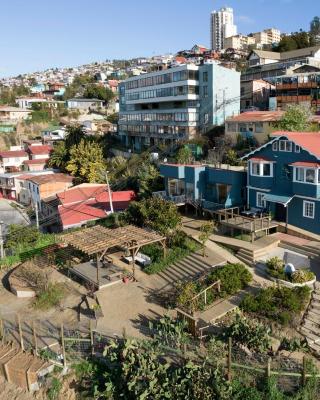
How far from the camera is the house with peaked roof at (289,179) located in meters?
22.8

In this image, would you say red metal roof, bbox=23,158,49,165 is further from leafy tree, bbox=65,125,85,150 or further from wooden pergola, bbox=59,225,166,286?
wooden pergola, bbox=59,225,166,286

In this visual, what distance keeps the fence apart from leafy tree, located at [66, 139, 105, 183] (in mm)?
32279

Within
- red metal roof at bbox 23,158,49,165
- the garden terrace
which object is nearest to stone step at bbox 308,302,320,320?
the garden terrace

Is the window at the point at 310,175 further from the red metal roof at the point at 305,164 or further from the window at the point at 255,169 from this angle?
the window at the point at 255,169

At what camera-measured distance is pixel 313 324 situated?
51.1ft

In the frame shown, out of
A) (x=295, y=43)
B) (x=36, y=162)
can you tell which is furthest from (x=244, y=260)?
(x=295, y=43)

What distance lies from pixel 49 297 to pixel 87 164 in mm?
31776

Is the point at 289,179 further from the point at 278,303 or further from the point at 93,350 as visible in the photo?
the point at 93,350

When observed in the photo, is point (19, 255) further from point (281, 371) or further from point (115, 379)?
point (281, 371)

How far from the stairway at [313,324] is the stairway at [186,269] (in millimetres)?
5634

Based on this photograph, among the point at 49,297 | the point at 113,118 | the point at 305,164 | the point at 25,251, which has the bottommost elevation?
the point at 49,297

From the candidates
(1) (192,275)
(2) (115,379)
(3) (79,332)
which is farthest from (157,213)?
(2) (115,379)

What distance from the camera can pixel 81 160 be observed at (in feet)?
168

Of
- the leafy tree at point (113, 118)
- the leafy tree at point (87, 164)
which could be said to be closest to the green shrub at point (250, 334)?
the leafy tree at point (87, 164)
